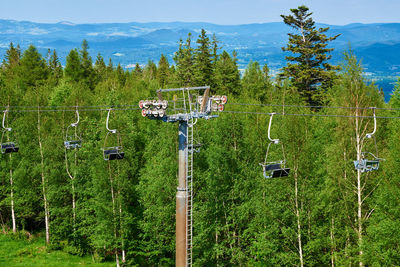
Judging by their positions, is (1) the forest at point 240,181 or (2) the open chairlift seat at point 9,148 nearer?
(2) the open chairlift seat at point 9,148

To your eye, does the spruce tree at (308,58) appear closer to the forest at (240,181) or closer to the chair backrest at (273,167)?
the forest at (240,181)

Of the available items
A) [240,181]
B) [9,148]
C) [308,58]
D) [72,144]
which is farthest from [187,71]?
[9,148]

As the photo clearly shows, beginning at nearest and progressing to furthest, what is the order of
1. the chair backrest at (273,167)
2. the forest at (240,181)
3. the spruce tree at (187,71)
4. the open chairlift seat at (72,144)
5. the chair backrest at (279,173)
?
the chair backrest at (279,173)
the chair backrest at (273,167)
the open chairlift seat at (72,144)
the forest at (240,181)
the spruce tree at (187,71)

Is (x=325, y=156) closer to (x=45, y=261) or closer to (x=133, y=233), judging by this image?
(x=133, y=233)

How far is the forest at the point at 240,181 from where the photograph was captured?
80.9 feet

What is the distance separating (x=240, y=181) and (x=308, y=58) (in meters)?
21.2

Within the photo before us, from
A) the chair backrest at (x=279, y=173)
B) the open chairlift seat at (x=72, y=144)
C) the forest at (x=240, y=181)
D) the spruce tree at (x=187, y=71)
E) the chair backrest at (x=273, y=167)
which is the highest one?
the spruce tree at (x=187, y=71)

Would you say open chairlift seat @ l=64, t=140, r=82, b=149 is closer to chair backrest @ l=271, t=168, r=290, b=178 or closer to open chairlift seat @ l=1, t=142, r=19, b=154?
open chairlift seat @ l=1, t=142, r=19, b=154

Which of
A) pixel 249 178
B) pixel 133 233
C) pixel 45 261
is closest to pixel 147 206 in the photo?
pixel 133 233

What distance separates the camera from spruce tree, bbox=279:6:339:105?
43.7 metres

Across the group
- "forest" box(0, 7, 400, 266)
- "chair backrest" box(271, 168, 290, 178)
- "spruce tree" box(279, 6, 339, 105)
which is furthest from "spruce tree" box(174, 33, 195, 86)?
"chair backrest" box(271, 168, 290, 178)

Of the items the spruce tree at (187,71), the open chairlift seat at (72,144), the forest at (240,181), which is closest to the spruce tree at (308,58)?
the forest at (240,181)

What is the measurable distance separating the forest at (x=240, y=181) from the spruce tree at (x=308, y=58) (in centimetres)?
16

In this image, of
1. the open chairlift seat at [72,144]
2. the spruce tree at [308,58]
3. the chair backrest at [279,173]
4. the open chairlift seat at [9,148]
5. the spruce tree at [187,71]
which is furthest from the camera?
the spruce tree at [187,71]
